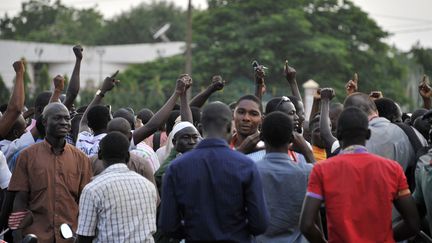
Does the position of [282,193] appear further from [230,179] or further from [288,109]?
[288,109]

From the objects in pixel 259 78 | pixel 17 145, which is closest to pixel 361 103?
pixel 259 78

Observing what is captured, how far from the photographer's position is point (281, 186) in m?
7.66

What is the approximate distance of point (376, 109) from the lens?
350 inches

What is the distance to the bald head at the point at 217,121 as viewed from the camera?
7234 mm

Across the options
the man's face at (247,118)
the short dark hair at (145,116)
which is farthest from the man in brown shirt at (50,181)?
the short dark hair at (145,116)

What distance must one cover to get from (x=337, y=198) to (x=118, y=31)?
86596 mm

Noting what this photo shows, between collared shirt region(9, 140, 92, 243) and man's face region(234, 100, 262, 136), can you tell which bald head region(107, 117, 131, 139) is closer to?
collared shirt region(9, 140, 92, 243)

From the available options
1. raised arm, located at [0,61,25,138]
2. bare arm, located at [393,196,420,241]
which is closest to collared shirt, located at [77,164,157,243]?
bare arm, located at [393,196,420,241]

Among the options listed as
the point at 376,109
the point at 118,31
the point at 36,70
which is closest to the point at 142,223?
the point at 376,109

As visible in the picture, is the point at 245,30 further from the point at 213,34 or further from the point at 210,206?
the point at 210,206

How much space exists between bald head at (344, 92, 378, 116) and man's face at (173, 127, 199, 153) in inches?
55.5

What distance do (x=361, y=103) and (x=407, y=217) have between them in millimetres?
1749

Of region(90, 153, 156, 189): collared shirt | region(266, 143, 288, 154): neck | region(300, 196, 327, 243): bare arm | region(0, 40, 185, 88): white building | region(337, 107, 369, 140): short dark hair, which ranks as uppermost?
region(337, 107, 369, 140): short dark hair

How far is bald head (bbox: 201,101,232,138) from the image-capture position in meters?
7.23
